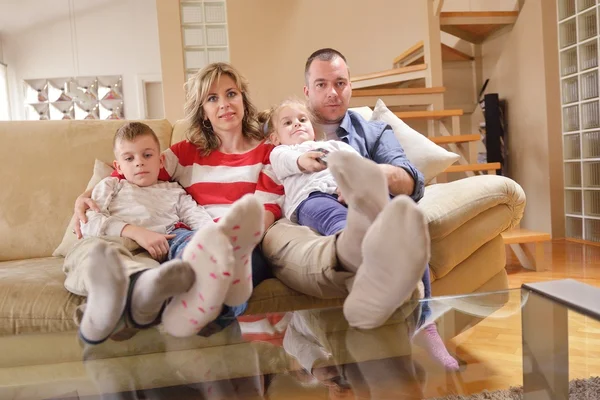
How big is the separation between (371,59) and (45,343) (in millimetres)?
4144

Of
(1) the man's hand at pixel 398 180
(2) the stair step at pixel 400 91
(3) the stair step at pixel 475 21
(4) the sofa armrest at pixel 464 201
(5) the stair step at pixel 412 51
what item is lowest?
(4) the sofa armrest at pixel 464 201

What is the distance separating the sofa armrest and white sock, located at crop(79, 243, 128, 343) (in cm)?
86

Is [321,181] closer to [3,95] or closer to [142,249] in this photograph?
[142,249]

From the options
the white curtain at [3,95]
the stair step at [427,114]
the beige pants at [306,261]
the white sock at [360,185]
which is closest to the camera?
the white sock at [360,185]

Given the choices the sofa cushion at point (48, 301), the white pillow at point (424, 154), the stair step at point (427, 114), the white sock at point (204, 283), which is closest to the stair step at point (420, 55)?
the stair step at point (427, 114)

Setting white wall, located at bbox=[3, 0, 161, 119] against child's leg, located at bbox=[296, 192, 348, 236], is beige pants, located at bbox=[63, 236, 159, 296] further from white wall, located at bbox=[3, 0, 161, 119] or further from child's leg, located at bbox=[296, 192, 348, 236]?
white wall, located at bbox=[3, 0, 161, 119]

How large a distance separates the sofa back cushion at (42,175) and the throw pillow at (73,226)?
8cm

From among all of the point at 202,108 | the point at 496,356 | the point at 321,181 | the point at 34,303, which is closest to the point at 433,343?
the point at 496,356

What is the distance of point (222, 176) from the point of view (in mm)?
1604

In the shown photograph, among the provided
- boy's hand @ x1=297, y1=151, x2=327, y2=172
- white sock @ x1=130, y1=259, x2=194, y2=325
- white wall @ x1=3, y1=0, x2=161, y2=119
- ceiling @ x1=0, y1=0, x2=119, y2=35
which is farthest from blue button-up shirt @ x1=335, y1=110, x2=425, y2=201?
ceiling @ x1=0, y1=0, x2=119, y2=35

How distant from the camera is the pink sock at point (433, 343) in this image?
0.88 metres

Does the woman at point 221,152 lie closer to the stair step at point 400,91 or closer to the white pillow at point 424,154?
the white pillow at point 424,154

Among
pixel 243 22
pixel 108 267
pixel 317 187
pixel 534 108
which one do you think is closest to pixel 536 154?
pixel 534 108

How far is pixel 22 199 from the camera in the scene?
1794mm
